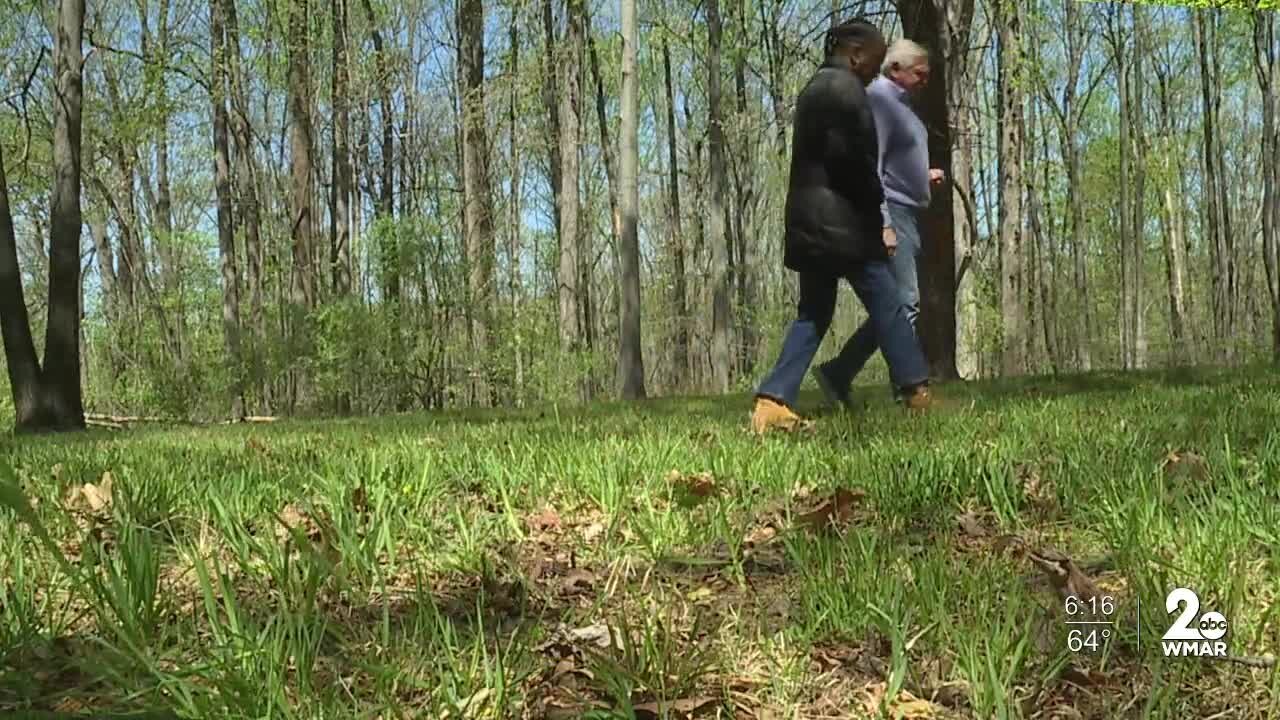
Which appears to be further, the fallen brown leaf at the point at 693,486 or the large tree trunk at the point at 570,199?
the large tree trunk at the point at 570,199

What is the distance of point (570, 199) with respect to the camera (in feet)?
54.2

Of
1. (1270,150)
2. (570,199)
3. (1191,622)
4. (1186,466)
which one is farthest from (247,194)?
(1270,150)

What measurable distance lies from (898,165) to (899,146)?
0.10 m

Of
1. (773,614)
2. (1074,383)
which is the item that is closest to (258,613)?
(773,614)

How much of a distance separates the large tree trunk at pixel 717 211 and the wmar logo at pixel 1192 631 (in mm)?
16648

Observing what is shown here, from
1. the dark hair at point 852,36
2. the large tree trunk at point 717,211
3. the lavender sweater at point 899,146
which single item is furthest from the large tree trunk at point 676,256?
the dark hair at point 852,36

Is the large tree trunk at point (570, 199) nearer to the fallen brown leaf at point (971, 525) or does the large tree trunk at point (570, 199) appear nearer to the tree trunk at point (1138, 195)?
the fallen brown leaf at point (971, 525)

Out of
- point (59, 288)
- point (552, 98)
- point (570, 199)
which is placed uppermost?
point (552, 98)

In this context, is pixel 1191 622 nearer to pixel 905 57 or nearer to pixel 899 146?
pixel 899 146

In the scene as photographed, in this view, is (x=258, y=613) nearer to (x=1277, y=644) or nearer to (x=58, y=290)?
(x=1277, y=644)

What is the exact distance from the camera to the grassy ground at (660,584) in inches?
45.6

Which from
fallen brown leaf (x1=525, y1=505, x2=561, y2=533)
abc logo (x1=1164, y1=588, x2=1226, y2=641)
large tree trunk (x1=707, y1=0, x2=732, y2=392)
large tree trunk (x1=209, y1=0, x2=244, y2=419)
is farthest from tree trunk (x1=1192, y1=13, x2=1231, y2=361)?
abc logo (x1=1164, y1=588, x2=1226, y2=641)

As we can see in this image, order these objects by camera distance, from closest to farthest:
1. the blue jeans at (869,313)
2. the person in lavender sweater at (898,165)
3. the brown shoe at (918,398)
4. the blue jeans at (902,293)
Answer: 1. the blue jeans at (869,313)
2. the brown shoe at (918,398)
3. the blue jeans at (902,293)
4. the person in lavender sweater at (898,165)

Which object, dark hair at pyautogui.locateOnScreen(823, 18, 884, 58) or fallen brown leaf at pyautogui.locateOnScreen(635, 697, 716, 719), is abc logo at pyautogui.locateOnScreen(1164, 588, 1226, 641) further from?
dark hair at pyautogui.locateOnScreen(823, 18, 884, 58)
